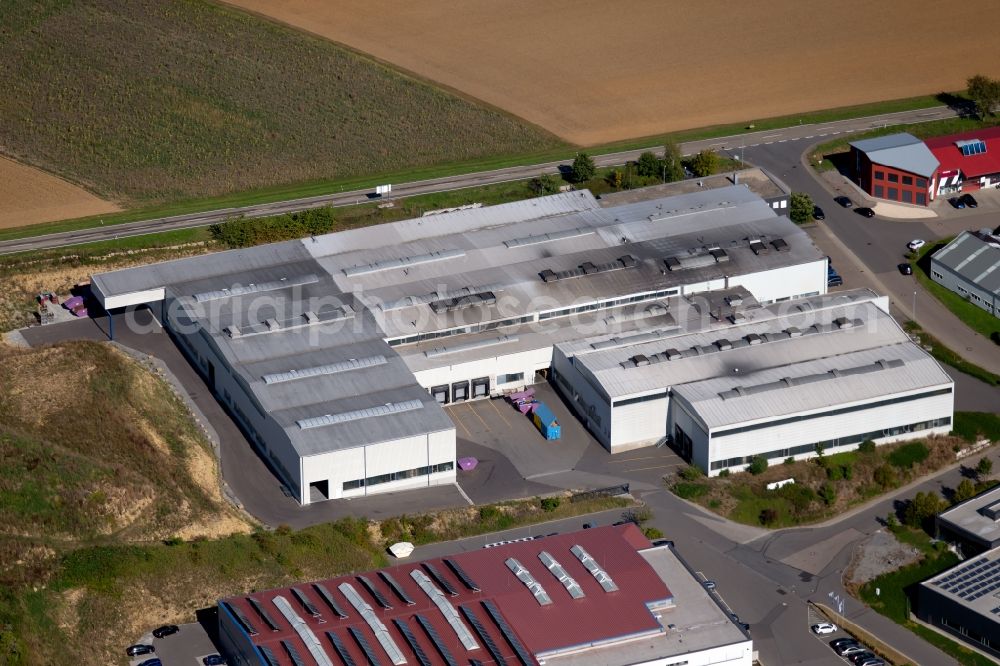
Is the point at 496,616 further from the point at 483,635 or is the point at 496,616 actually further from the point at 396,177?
the point at 396,177

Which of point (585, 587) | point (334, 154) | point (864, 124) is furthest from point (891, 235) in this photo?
point (585, 587)

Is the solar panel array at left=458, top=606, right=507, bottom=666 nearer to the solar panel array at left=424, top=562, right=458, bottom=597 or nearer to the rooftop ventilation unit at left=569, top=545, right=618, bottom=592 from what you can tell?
the solar panel array at left=424, top=562, right=458, bottom=597

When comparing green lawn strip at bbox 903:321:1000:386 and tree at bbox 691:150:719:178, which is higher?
tree at bbox 691:150:719:178

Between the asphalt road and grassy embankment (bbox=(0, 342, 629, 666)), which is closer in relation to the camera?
grassy embankment (bbox=(0, 342, 629, 666))

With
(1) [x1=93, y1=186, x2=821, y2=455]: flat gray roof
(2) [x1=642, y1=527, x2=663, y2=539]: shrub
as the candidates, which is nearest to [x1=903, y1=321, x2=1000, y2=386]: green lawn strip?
(1) [x1=93, y1=186, x2=821, y2=455]: flat gray roof

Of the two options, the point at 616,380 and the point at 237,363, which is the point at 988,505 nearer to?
the point at 616,380

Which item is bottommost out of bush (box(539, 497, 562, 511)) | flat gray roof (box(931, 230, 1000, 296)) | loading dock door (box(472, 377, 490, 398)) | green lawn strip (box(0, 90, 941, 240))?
bush (box(539, 497, 562, 511))

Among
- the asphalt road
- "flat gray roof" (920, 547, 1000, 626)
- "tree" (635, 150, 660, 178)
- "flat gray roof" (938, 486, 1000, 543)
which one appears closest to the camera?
"flat gray roof" (920, 547, 1000, 626)

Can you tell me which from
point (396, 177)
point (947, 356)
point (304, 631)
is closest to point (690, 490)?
point (947, 356)
